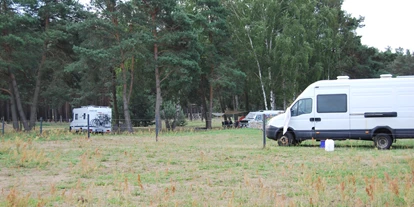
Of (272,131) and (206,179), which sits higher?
(272,131)

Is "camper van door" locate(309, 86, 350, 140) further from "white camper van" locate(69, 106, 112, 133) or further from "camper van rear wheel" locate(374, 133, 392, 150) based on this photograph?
"white camper van" locate(69, 106, 112, 133)

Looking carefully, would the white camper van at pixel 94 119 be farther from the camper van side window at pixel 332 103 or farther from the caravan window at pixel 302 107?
the camper van side window at pixel 332 103

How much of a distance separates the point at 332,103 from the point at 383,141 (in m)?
2.28

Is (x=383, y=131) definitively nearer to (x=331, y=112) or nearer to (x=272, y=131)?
(x=331, y=112)

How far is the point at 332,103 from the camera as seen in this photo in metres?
17.4

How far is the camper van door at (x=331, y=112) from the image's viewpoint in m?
17.1

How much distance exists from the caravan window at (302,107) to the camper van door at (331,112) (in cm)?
28

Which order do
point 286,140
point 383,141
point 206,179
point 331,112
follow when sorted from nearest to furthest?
point 206,179, point 383,141, point 331,112, point 286,140

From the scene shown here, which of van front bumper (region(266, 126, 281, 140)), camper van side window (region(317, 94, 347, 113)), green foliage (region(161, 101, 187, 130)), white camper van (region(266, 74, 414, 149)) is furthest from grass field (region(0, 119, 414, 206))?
green foliage (region(161, 101, 187, 130))

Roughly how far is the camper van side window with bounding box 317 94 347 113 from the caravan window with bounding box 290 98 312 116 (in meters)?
0.35

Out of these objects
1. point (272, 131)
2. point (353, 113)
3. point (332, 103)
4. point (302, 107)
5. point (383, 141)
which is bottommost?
point (383, 141)

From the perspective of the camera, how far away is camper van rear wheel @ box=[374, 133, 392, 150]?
16422 mm

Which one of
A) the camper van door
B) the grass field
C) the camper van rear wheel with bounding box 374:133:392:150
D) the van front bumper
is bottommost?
the grass field

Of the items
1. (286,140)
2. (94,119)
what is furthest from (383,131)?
(94,119)
